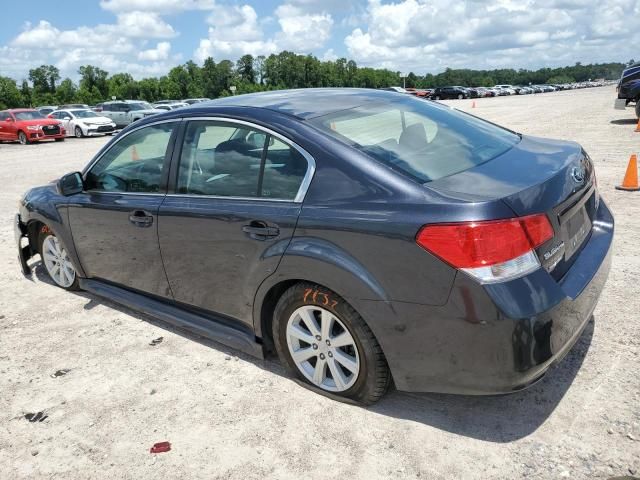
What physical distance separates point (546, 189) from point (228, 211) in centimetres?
177

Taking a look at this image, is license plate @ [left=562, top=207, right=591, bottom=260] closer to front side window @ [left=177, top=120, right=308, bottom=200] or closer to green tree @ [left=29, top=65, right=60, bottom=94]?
front side window @ [left=177, top=120, right=308, bottom=200]

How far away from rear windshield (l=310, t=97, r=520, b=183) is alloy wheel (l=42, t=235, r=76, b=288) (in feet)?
9.92

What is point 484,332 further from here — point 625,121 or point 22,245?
point 625,121

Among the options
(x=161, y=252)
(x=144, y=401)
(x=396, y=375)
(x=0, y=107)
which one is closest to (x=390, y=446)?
(x=396, y=375)

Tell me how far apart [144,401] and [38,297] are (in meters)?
2.41

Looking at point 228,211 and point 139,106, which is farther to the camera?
point 139,106

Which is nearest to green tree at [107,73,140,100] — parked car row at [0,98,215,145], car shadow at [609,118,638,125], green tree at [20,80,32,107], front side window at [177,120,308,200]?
green tree at [20,80,32,107]

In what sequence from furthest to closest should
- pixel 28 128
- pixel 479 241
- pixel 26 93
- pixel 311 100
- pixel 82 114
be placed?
pixel 26 93 < pixel 82 114 < pixel 28 128 < pixel 311 100 < pixel 479 241

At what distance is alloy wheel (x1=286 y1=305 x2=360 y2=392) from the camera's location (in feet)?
9.55

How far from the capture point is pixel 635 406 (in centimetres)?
283

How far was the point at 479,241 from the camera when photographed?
235 centimetres

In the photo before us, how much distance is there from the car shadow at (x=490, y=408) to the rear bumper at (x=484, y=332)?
337 millimetres

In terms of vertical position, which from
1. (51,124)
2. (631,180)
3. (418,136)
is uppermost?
(418,136)

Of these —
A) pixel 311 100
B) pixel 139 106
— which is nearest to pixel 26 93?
pixel 139 106
